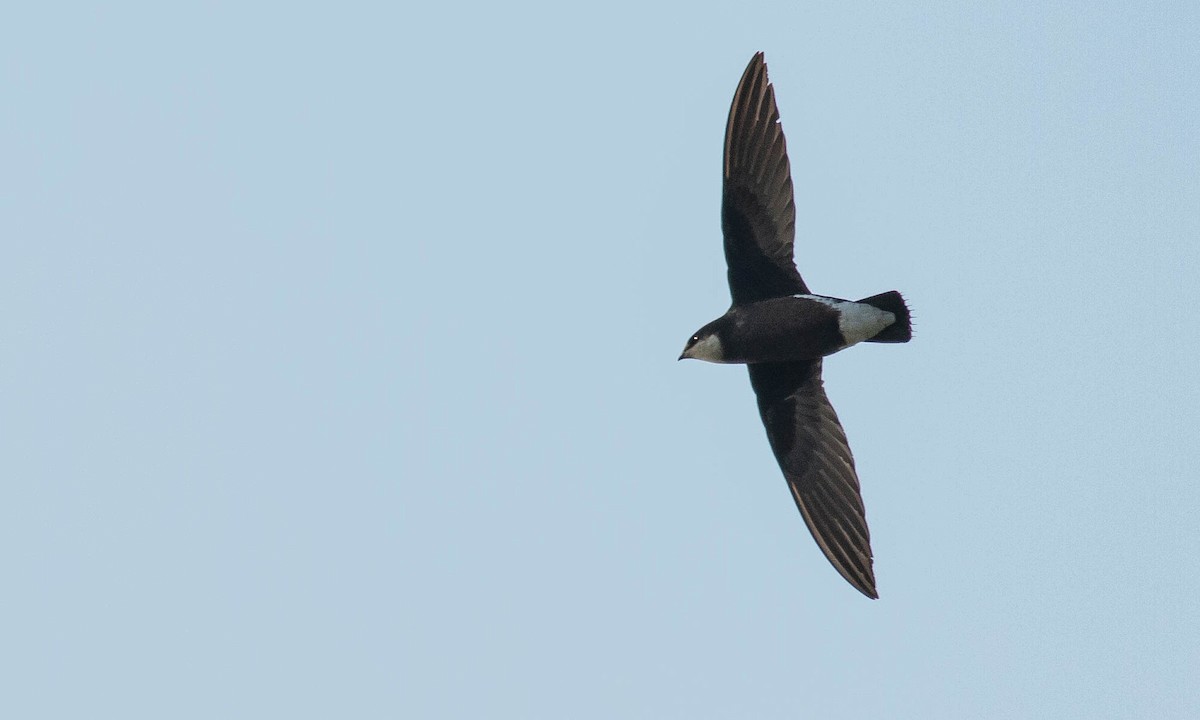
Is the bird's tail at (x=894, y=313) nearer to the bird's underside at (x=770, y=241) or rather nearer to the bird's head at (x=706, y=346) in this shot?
the bird's underside at (x=770, y=241)

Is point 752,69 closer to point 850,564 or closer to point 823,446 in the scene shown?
point 823,446

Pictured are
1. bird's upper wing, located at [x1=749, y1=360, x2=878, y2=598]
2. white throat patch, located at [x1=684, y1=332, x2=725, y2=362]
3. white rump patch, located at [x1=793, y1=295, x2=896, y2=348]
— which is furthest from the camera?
bird's upper wing, located at [x1=749, y1=360, x2=878, y2=598]

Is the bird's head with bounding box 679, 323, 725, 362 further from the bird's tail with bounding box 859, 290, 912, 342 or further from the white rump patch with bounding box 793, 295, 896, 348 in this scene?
the bird's tail with bounding box 859, 290, 912, 342

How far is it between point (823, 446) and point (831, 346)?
80 centimetres

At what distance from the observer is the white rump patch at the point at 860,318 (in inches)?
408

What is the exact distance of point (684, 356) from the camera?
10.8 metres

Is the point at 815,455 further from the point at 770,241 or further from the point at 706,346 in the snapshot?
the point at 770,241

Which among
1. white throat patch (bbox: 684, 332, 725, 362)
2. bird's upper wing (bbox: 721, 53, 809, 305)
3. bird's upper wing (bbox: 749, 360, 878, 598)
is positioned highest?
bird's upper wing (bbox: 721, 53, 809, 305)

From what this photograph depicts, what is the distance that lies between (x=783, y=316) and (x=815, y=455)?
1.08 meters

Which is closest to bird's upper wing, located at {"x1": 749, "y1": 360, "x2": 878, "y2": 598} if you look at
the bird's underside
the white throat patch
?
the bird's underside

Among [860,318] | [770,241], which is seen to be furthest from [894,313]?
[770,241]

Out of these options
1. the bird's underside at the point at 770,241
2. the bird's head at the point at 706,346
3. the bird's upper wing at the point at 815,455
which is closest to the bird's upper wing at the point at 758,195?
the bird's underside at the point at 770,241

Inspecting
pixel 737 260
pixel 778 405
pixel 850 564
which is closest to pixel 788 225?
pixel 737 260

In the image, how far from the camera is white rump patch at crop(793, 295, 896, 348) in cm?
1037
